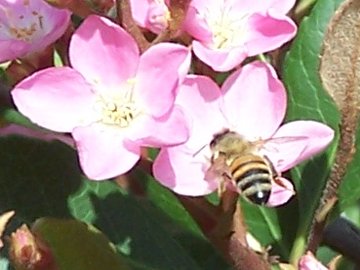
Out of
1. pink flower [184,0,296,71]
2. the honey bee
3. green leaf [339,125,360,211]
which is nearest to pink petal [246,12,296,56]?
pink flower [184,0,296,71]

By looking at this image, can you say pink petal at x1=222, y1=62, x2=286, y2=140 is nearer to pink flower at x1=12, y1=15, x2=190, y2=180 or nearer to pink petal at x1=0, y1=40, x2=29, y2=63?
pink flower at x1=12, y1=15, x2=190, y2=180

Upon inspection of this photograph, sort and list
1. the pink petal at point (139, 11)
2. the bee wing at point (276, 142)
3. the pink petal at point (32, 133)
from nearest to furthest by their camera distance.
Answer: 1. the pink petal at point (139, 11)
2. the bee wing at point (276, 142)
3. the pink petal at point (32, 133)

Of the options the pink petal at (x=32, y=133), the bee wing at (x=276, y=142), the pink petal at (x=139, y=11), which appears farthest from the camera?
the pink petal at (x=32, y=133)

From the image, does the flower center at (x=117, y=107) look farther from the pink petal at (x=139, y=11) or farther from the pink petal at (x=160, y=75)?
the pink petal at (x=139, y=11)

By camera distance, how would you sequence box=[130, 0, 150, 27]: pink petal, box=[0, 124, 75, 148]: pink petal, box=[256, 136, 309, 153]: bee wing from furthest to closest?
box=[0, 124, 75, 148]: pink petal < box=[256, 136, 309, 153]: bee wing < box=[130, 0, 150, 27]: pink petal

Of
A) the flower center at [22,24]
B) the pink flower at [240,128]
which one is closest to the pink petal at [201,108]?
the pink flower at [240,128]

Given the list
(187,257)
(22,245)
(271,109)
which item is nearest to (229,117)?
(271,109)
